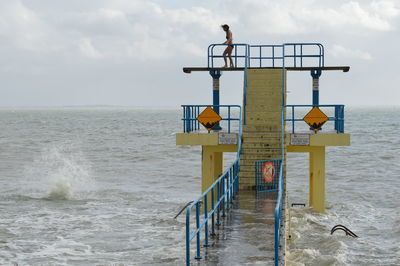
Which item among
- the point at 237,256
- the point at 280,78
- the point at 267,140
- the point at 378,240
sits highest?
the point at 280,78

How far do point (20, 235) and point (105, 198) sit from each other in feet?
25.7

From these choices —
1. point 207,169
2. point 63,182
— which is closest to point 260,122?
point 207,169

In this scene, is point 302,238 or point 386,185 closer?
point 302,238

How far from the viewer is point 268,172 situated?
54.1ft

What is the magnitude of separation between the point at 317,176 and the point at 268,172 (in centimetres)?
279

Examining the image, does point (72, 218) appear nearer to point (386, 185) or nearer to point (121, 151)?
point (386, 185)

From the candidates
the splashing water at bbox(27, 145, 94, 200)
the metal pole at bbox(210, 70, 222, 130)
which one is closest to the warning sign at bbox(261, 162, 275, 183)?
the metal pole at bbox(210, 70, 222, 130)

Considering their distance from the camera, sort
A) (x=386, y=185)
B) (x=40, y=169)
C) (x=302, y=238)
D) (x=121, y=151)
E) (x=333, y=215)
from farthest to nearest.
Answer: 1. (x=121, y=151)
2. (x=40, y=169)
3. (x=386, y=185)
4. (x=333, y=215)
5. (x=302, y=238)

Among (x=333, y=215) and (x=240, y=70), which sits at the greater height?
(x=240, y=70)

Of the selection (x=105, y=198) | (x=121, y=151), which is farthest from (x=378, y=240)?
(x=121, y=151)

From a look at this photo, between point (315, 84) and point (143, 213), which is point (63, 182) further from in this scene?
point (315, 84)

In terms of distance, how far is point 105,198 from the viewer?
2569 centimetres

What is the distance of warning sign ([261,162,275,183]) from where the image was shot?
1644 cm

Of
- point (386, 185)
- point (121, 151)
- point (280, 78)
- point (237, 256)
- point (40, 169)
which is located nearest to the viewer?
point (237, 256)
